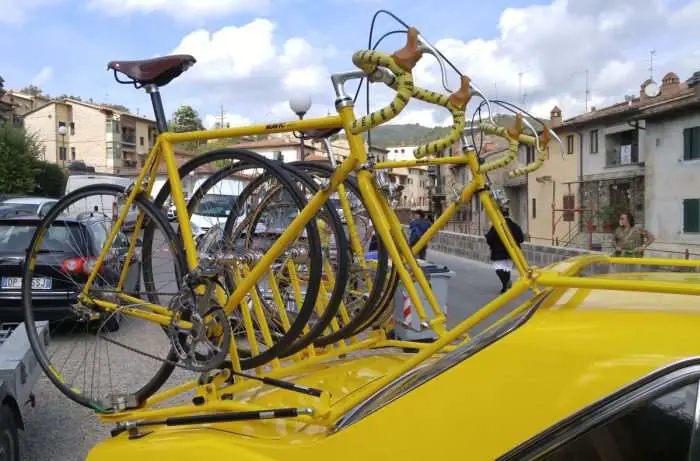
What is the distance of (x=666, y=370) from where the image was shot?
4.55 feet

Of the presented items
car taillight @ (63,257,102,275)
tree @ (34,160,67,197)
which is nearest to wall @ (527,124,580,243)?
tree @ (34,160,67,197)

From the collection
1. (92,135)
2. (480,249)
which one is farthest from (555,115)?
(92,135)

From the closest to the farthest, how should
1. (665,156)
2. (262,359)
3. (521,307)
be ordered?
(521,307), (262,359), (665,156)

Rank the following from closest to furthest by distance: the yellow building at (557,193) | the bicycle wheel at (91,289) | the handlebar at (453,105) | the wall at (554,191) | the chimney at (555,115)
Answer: the handlebar at (453,105) → the bicycle wheel at (91,289) → the yellow building at (557,193) → the wall at (554,191) → the chimney at (555,115)

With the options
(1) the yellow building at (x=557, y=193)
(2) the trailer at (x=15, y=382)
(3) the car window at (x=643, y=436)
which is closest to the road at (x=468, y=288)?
(2) the trailer at (x=15, y=382)

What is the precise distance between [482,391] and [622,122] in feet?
116

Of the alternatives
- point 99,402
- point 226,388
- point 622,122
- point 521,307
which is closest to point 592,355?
point 521,307

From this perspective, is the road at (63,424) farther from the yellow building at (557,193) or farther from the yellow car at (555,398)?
the yellow building at (557,193)

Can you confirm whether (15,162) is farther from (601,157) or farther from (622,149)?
(622,149)

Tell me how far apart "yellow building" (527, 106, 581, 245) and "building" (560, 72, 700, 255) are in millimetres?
419

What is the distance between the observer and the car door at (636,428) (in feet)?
4.52

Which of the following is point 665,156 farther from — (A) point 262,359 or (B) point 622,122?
(A) point 262,359

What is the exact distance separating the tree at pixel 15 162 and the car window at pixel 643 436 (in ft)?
115

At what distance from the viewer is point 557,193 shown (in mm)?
39594
